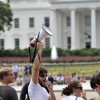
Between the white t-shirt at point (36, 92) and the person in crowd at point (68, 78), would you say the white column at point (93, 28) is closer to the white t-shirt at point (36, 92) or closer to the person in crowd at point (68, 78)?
the person in crowd at point (68, 78)

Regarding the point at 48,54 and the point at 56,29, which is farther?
the point at 56,29

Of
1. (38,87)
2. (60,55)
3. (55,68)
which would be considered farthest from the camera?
(60,55)

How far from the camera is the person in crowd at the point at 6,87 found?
672 centimetres

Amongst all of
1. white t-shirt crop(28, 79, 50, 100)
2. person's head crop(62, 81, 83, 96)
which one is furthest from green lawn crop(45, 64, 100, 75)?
white t-shirt crop(28, 79, 50, 100)

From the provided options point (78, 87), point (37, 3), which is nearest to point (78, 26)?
point (37, 3)

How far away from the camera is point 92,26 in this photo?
68.0 metres

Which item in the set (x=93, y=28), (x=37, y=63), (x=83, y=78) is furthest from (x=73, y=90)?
(x=93, y=28)

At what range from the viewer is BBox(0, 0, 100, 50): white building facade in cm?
6850

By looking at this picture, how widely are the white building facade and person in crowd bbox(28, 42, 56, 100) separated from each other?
197ft

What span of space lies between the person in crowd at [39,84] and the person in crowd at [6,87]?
A: 9.6 inches

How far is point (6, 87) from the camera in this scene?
679 centimetres

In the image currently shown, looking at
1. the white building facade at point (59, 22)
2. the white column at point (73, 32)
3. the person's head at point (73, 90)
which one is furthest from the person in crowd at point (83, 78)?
the white column at point (73, 32)

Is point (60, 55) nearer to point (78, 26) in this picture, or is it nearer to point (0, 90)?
point (78, 26)

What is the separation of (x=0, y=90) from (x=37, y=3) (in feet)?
237
